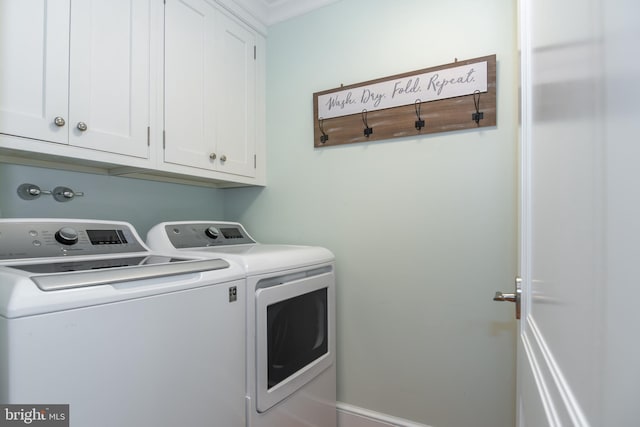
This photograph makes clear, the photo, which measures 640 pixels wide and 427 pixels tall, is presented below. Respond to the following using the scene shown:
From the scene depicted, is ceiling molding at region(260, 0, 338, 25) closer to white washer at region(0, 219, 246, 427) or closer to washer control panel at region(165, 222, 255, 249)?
washer control panel at region(165, 222, 255, 249)

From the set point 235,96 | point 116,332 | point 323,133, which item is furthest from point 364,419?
point 235,96

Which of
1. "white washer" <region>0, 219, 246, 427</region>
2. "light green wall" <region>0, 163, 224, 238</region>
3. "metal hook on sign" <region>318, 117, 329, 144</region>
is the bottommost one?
"white washer" <region>0, 219, 246, 427</region>

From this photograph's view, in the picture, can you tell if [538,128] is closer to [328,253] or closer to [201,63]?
[328,253]

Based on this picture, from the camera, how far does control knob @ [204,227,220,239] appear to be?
1.75 meters

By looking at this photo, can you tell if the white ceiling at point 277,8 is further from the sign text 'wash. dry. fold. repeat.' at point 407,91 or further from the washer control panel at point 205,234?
the washer control panel at point 205,234

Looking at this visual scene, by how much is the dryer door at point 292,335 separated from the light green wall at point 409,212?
221 millimetres

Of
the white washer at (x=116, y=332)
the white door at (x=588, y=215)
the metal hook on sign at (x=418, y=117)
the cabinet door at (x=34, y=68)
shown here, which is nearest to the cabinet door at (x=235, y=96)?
the cabinet door at (x=34, y=68)

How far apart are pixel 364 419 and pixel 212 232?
1.25 m

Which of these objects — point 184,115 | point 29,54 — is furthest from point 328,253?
point 29,54

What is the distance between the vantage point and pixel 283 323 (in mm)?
1349

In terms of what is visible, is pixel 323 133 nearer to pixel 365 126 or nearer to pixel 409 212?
pixel 365 126

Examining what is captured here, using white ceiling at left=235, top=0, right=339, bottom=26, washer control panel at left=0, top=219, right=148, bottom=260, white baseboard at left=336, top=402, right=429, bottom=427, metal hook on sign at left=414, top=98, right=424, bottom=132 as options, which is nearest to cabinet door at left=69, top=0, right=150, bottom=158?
washer control panel at left=0, top=219, right=148, bottom=260

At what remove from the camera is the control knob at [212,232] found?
68.9 inches

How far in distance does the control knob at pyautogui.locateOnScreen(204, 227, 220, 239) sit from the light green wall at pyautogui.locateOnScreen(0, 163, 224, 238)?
0.31m
